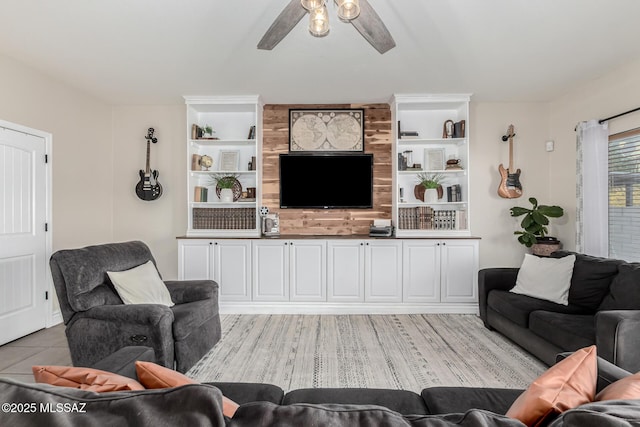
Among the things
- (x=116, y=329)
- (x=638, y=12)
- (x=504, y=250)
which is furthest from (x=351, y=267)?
(x=638, y=12)

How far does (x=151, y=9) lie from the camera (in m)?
2.44

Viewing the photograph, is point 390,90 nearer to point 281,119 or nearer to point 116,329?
point 281,119

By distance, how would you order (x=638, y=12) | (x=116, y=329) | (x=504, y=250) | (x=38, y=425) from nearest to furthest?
(x=38, y=425)
(x=116, y=329)
(x=638, y=12)
(x=504, y=250)

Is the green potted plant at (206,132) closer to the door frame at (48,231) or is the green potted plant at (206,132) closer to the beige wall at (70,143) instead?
the beige wall at (70,143)

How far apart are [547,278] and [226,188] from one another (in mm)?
3723

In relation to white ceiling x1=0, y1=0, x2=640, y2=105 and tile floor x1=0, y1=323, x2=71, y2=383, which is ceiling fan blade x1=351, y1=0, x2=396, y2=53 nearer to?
white ceiling x1=0, y1=0, x2=640, y2=105

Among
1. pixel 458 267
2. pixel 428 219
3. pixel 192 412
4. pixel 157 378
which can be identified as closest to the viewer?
pixel 192 412

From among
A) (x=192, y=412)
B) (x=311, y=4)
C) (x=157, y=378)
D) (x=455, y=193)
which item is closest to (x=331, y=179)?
(x=455, y=193)

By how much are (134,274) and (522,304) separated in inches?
131

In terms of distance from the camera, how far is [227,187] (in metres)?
4.44

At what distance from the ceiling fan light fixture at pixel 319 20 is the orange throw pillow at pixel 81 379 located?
1839 millimetres

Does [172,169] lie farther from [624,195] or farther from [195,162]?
[624,195]

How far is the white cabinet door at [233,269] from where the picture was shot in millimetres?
4137

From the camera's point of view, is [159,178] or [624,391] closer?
[624,391]
